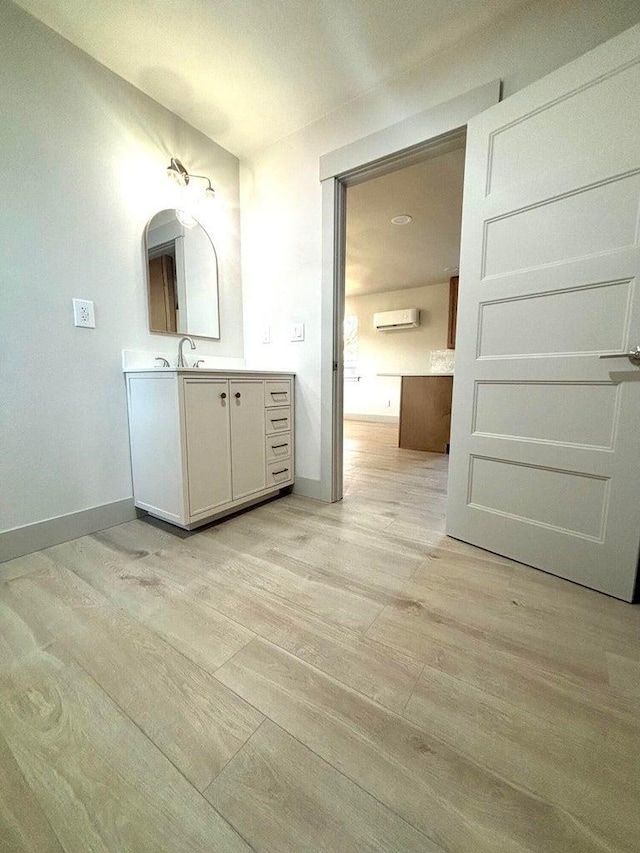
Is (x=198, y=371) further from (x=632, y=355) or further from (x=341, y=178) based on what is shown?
(x=632, y=355)

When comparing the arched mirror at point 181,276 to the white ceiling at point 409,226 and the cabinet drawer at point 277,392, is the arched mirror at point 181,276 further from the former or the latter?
the white ceiling at point 409,226

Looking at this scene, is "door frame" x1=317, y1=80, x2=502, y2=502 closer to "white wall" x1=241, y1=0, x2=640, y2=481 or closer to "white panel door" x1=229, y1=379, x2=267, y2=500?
"white wall" x1=241, y1=0, x2=640, y2=481

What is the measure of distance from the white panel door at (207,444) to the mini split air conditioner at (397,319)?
435 centimetres

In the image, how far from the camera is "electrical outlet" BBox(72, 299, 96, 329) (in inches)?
60.4

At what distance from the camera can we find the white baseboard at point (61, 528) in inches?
55.2

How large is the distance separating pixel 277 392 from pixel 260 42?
1618mm

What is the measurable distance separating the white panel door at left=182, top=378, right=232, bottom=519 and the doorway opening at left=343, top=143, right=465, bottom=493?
3.44ft

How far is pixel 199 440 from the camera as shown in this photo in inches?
62.7

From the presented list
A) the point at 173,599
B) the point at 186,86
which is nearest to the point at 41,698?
the point at 173,599

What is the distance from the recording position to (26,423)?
1426mm

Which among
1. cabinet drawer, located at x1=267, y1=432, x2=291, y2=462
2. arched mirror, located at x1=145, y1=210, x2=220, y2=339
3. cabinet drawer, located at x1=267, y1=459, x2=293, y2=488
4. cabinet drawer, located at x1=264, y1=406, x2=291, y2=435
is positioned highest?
arched mirror, located at x1=145, y1=210, x2=220, y2=339

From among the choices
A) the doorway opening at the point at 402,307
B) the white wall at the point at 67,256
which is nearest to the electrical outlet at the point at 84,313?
the white wall at the point at 67,256

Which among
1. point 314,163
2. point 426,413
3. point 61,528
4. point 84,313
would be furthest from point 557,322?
point 426,413

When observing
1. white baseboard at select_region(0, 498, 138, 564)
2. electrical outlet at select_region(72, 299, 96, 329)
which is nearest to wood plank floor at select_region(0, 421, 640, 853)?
white baseboard at select_region(0, 498, 138, 564)
